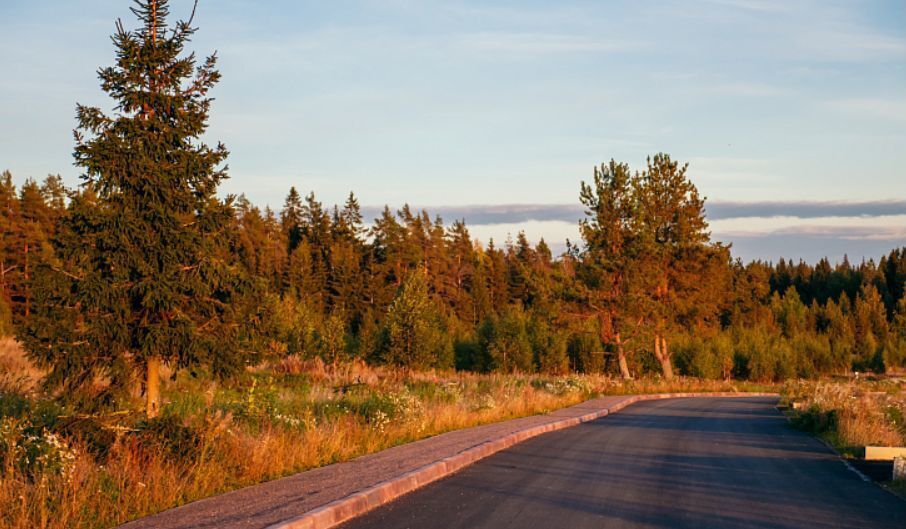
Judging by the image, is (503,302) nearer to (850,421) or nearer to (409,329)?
(409,329)

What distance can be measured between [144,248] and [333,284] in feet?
300

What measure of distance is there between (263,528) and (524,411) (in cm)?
1880

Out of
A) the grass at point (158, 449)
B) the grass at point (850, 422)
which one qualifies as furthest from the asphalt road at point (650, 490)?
the grass at point (158, 449)

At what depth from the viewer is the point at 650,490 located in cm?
1152

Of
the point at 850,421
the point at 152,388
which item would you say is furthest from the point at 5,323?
the point at 850,421

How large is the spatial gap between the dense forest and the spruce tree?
3 cm

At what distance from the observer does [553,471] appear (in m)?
13.4

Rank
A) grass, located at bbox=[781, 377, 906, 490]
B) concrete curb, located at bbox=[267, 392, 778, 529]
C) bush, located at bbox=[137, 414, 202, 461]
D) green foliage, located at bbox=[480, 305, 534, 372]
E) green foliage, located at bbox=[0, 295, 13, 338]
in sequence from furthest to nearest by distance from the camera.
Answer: green foliage, located at bbox=[480, 305, 534, 372], green foliage, located at bbox=[0, 295, 13, 338], grass, located at bbox=[781, 377, 906, 490], bush, located at bbox=[137, 414, 202, 461], concrete curb, located at bbox=[267, 392, 778, 529]

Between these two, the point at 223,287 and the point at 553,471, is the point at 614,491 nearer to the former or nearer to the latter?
the point at 553,471

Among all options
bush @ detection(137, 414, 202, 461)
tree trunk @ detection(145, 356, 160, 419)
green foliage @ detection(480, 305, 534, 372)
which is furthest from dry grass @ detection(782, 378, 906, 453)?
green foliage @ detection(480, 305, 534, 372)

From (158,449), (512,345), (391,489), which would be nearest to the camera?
(391,489)

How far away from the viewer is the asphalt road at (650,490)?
370 inches

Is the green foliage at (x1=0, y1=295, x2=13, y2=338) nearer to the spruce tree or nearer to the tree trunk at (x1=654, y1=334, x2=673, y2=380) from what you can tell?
the spruce tree

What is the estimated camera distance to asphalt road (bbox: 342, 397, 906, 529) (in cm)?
940
